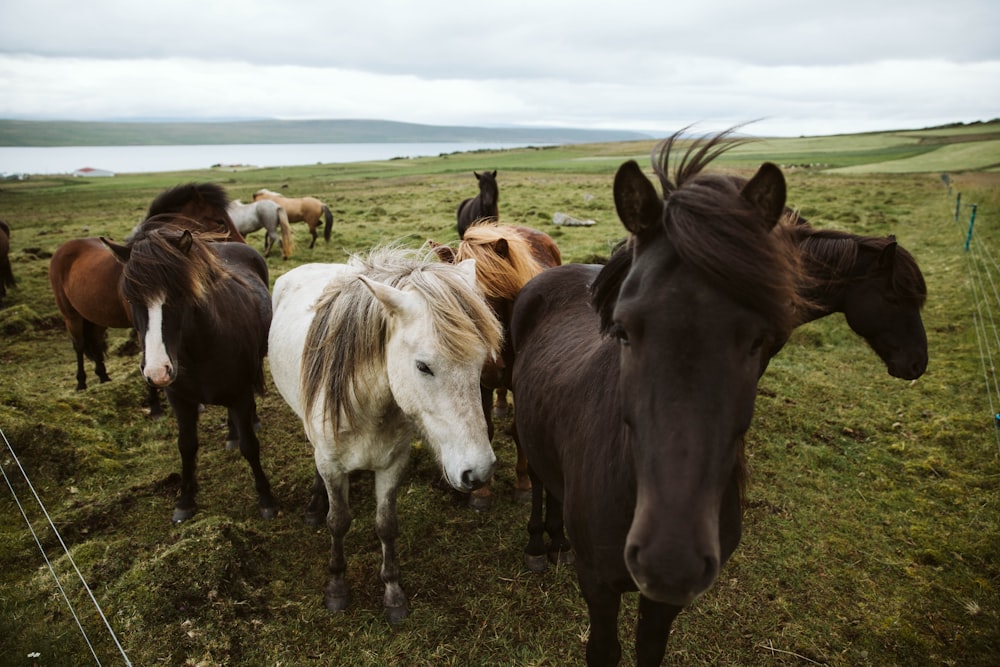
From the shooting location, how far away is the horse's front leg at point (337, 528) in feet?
10.9

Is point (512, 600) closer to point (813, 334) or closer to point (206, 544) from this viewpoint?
point (206, 544)

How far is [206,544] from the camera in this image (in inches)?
137

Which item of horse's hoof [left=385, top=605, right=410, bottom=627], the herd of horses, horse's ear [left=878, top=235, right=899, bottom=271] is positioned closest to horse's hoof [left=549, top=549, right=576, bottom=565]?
the herd of horses

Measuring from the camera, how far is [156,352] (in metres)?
3.52

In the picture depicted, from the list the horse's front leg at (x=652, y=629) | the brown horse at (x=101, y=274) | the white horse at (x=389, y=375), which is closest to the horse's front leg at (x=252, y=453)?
the white horse at (x=389, y=375)

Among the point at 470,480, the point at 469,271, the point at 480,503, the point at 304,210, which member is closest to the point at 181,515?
the point at 480,503

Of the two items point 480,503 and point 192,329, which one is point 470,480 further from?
point 192,329

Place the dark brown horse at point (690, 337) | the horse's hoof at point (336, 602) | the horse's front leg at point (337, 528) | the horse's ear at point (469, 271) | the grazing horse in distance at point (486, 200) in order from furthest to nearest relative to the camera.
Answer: the grazing horse in distance at point (486, 200) → the horse's hoof at point (336, 602) → the horse's front leg at point (337, 528) → the horse's ear at point (469, 271) → the dark brown horse at point (690, 337)

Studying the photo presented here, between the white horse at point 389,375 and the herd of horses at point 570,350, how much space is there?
12 millimetres

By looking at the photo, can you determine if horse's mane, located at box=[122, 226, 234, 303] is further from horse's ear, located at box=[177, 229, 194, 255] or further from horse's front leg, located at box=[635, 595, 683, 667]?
horse's front leg, located at box=[635, 595, 683, 667]

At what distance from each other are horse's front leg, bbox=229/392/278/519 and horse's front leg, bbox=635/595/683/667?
3.27 meters

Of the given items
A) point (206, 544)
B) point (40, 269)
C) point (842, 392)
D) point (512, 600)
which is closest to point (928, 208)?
point (842, 392)

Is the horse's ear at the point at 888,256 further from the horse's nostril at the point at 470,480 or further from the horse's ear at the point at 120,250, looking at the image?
the horse's ear at the point at 120,250

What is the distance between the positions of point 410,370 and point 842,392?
594cm
